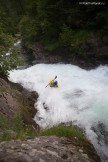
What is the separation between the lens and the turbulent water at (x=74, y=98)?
984cm

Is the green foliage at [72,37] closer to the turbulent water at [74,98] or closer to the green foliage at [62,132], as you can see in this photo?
the turbulent water at [74,98]

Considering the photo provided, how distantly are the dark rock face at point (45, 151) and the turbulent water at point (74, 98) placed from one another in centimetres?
239

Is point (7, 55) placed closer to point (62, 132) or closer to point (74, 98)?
point (74, 98)

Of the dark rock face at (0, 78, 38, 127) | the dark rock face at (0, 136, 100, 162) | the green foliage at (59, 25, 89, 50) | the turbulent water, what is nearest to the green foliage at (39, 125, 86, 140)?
the dark rock face at (0, 136, 100, 162)

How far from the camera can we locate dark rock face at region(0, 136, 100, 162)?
17.2 ft

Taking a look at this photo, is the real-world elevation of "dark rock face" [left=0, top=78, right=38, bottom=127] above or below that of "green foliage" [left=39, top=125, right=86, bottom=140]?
above

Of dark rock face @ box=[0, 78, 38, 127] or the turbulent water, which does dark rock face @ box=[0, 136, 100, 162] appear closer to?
the turbulent water

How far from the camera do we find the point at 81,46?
18047 mm

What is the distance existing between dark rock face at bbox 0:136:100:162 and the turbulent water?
2.39 meters

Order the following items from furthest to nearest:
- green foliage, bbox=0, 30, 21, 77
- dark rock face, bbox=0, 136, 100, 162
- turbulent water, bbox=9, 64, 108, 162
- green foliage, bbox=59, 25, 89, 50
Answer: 1. green foliage, bbox=59, 25, 89, 50
2. green foliage, bbox=0, 30, 21, 77
3. turbulent water, bbox=9, 64, 108, 162
4. dark rock face, bbox=0, 136, 100, 162

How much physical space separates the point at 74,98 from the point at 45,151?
7287 mm

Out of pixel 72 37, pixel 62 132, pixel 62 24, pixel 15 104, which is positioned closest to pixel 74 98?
pixel 15 104

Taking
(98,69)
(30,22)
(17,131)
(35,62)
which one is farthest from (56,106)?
(30,22)

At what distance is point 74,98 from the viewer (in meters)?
12.6
